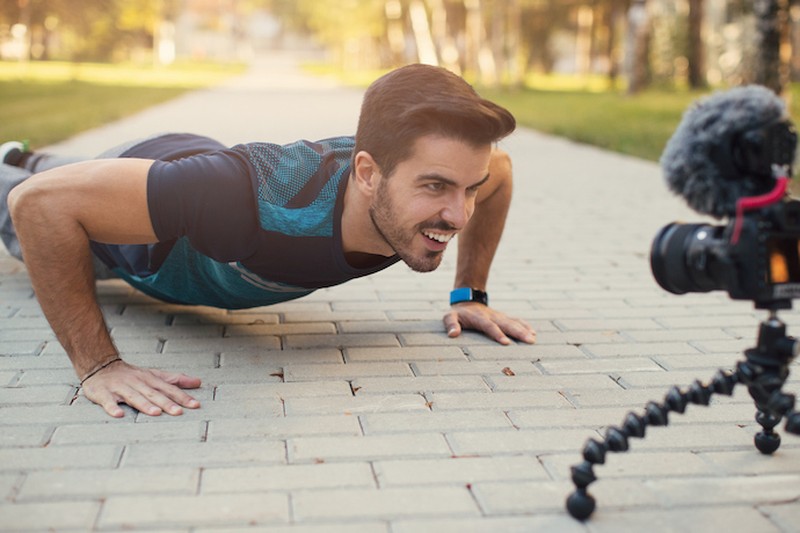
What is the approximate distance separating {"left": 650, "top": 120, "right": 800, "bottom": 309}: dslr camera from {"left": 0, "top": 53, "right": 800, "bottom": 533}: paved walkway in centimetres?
63

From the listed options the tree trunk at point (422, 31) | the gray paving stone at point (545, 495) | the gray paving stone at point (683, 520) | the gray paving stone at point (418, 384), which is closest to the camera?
the gray paving stone at point (683, 520)

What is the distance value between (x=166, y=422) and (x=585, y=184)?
759cm

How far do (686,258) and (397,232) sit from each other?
114cm

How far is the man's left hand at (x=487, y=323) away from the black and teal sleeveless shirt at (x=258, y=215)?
2.15 feet

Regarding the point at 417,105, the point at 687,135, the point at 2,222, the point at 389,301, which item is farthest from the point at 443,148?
the point at 2,222

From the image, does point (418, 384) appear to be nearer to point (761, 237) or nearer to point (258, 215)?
point (258, 215)

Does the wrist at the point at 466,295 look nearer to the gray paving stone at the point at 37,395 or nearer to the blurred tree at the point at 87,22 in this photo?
the gray paving stone at the point at 37,395

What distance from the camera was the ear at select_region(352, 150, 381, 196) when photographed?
3.39 metres

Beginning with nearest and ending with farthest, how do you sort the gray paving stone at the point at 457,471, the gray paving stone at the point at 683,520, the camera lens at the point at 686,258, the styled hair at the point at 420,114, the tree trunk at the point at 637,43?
1. the camera lens at the point at 686,258
2. the gray paving stone at the point at 683,520
3. the gray paving stone at the point at 457,471
4. the styled hair at the point at 420,114
5. the tree trunk at the point at 637,43

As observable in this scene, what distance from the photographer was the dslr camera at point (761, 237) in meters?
2.36

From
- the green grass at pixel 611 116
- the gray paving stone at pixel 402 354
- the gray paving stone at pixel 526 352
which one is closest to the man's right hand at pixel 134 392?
the gray paving stone at pixel 402 354

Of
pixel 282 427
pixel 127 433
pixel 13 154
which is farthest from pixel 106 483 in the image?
pixel 13 154

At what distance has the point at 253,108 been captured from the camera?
2150 centimetres

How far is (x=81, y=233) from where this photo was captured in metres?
3.42
